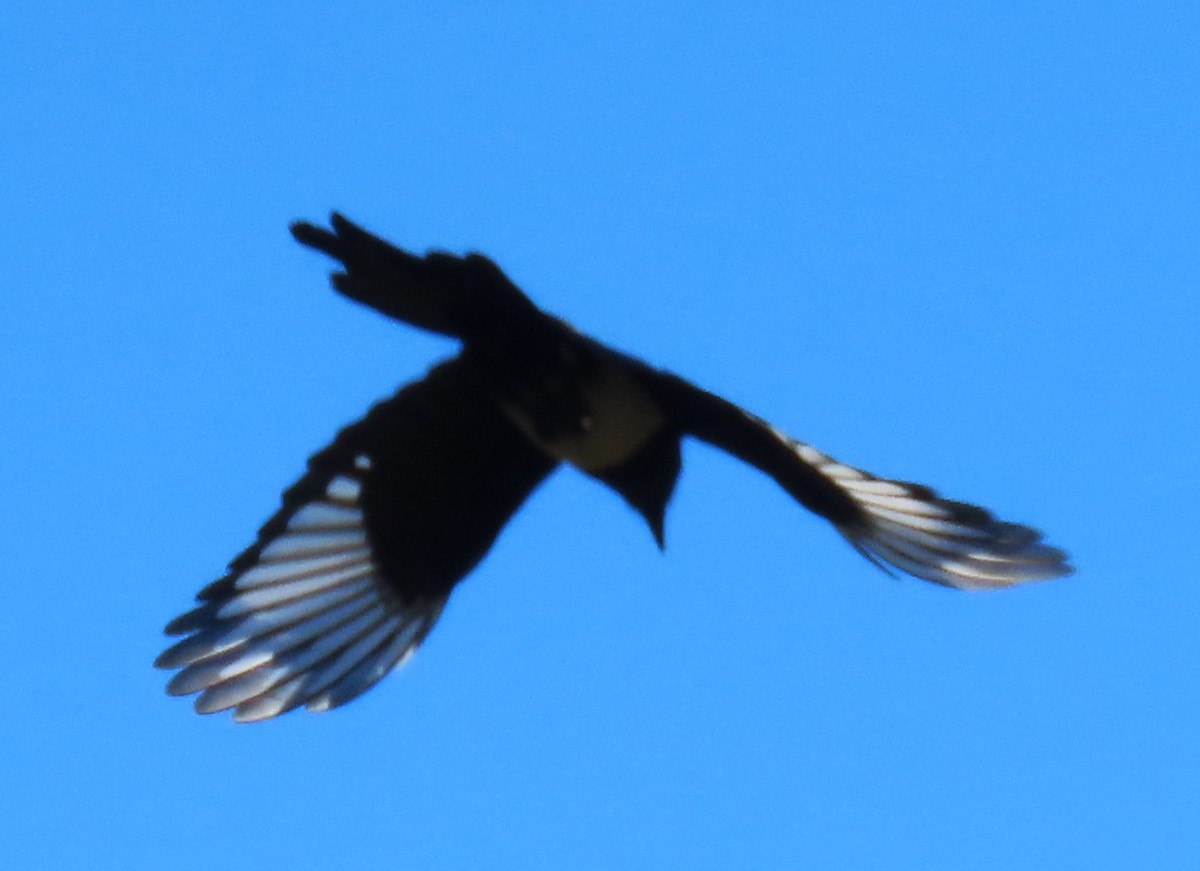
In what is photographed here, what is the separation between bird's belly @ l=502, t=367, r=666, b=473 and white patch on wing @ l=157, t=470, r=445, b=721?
0.43m

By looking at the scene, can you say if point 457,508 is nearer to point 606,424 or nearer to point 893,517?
point 606,424

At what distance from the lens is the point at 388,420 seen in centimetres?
409

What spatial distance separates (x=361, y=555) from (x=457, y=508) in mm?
241

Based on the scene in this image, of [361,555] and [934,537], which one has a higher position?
[934,537]

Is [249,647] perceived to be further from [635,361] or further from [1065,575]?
[1065,575]

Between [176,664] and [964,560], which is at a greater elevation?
[964,560]

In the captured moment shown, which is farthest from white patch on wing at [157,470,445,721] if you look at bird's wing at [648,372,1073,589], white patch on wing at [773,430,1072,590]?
white patch on wing at [773,430,1072,590]

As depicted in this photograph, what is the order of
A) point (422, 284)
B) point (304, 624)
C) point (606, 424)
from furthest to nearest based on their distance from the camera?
1. point (304, 624)
2. point (606, 424)
3. point (422, 284)

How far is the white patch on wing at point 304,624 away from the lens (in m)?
4.03

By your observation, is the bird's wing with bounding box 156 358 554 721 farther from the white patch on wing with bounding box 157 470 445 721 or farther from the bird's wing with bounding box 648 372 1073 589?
the bird's wing with bounding box 648 372 1073 589

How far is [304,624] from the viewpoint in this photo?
4.18m

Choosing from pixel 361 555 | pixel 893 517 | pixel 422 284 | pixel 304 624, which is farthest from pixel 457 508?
pixel 893 517

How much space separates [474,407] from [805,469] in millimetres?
705

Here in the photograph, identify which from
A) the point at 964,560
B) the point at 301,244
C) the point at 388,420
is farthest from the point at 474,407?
the point at 964,560
